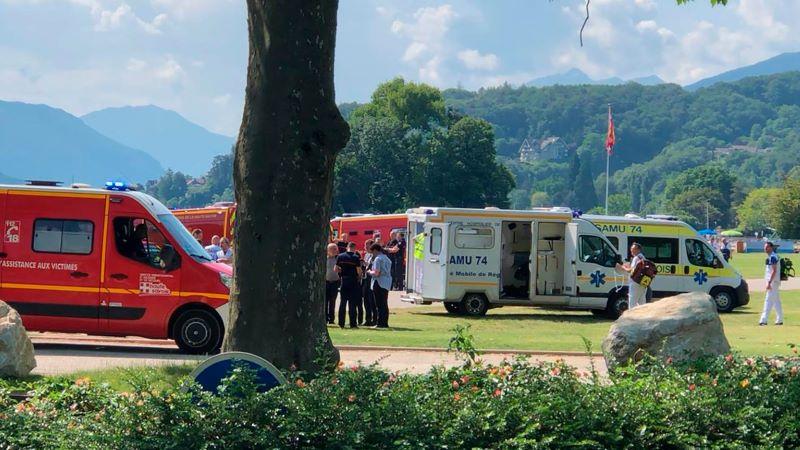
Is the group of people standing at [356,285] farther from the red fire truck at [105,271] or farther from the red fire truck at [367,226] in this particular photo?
the red fire truck at [367,226]

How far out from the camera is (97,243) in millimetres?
16781

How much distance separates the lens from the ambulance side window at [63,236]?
16797 millimetres

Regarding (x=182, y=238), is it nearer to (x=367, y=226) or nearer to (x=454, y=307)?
(x=454, y=307)

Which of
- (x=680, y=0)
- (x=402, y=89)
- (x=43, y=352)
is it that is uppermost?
(x=402, y=89)

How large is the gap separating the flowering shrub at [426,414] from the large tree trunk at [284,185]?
931 millimetres

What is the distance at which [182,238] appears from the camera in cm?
1705

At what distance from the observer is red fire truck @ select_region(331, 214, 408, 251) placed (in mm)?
40594

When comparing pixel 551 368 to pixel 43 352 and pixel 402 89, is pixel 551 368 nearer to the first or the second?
pixel 43 352

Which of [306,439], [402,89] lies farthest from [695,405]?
[402,89]

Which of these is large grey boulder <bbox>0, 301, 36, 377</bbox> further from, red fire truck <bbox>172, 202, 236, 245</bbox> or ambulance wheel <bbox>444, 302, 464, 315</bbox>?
red fire truck <bbox>172, 202, 236, 245</bbox>

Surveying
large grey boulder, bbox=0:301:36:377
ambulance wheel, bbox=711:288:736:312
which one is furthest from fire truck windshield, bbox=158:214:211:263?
ambulance wheel, bbox=711:288:736:312

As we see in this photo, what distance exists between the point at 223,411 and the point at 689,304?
6.80m

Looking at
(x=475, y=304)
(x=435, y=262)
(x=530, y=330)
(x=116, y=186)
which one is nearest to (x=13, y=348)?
(x=116, y=186)

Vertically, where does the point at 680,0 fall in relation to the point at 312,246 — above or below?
above
